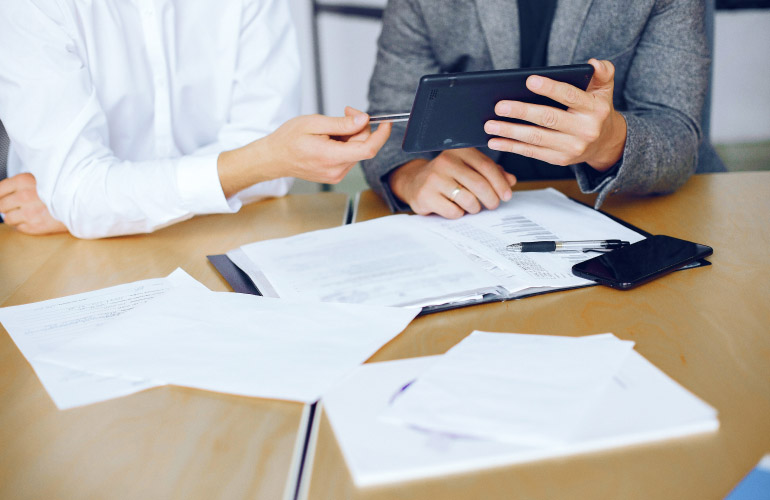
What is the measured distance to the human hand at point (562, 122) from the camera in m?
0.78

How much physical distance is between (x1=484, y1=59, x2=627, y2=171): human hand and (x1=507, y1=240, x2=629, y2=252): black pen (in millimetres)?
142

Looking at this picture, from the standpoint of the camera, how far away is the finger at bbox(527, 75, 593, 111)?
754 millimetres

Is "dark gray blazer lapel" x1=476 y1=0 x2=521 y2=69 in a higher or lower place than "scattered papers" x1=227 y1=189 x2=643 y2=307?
higher

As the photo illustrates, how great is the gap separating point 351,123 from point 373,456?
1.78 ft

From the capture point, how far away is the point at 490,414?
0.44 meters

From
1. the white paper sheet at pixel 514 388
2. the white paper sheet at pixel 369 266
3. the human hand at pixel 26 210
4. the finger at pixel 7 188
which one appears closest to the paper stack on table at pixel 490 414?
the white paper sheet at pixel 514 388

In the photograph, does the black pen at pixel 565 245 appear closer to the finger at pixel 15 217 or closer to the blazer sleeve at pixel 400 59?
the blazer sleeve at pixel 400 59

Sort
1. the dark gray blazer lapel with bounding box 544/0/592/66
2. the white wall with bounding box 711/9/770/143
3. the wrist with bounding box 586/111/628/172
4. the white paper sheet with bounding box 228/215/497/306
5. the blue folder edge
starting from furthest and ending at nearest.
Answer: the white wall with bounding box 711/9/770/143 → the dark gray blazer lapel with bounding box 544/0/592/66 → the wrist with bounding box 586/111/628/172 → the white paper sheet with bounding box 228/215/497/306 → the blue folder edge

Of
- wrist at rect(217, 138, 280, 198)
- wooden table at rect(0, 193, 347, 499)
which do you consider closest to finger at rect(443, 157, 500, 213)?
wrist at rect(217, 138, 280, 198)

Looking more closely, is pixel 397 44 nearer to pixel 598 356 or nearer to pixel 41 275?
pixel 41 275

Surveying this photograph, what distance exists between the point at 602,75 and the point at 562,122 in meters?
0.09

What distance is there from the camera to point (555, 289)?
679 millimetres

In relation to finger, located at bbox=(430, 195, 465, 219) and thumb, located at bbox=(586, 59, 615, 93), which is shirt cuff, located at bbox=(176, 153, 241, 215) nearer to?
→ finger, located at bbox=(430, 195, 465, 219)

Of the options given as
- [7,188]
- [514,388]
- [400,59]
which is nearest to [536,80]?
[514,388]
